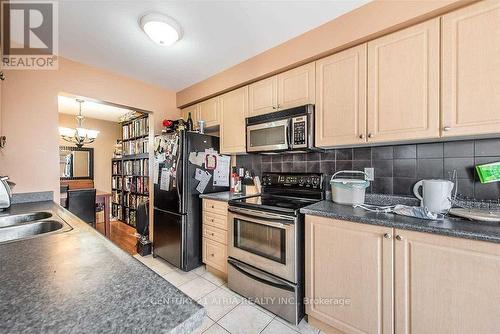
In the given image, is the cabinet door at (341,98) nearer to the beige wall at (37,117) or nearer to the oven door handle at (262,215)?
the oven door handle at (262,215)

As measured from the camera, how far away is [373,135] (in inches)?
60.2

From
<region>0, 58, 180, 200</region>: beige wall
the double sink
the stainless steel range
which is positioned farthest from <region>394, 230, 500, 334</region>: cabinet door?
<region>0, 58, 180, 200</region>: beige wall

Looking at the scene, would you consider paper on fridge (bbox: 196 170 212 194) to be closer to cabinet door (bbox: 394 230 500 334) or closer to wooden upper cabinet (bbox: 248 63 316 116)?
wooden upper cabinet (bbox: 248 63 316 116)

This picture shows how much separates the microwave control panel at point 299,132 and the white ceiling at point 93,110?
323 cm

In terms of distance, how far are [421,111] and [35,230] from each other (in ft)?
8.21

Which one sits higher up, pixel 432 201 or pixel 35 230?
pixel 432 201

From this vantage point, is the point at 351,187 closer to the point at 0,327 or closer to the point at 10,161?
the point at 0,327

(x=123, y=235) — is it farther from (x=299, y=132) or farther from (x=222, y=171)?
(x=299, y=132)

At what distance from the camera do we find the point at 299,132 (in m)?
1.83

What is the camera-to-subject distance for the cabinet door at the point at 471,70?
1160 mm

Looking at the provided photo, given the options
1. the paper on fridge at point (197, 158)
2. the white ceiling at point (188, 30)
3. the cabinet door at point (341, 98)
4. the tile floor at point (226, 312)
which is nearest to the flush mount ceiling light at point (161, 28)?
the white ceiling at point (188, 30)

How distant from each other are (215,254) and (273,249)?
2.85 feet

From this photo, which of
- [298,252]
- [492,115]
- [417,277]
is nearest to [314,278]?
[298,252]

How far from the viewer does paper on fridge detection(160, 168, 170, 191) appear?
8.22 feet
